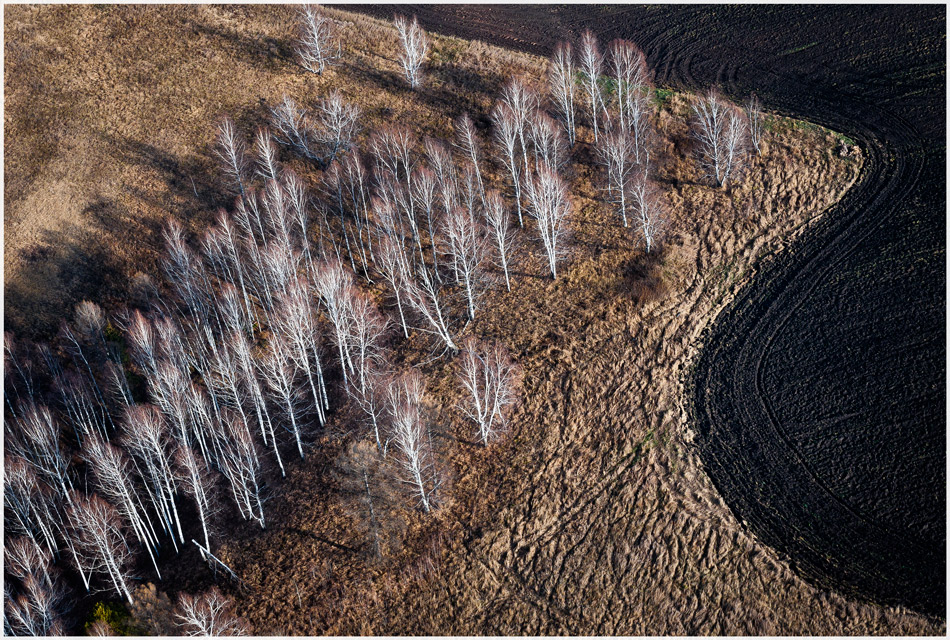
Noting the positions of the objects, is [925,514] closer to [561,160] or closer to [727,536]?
[727,536]

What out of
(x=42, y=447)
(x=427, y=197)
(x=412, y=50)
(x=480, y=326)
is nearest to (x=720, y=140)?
(x=427, y=197)

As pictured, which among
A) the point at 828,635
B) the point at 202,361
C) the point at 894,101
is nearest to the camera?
the point at 828,635

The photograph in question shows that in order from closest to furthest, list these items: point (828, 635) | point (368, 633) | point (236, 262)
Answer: point (828, 635) < point (368, 633) < point (236, 262)

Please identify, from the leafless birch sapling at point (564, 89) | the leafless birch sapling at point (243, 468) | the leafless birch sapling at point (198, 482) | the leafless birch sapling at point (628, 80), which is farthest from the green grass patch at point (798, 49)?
the leafless birch sapling at point (198, 482)

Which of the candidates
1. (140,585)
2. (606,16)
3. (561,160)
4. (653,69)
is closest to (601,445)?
(561,160)

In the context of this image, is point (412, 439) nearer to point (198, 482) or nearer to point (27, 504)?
point (198, 482)

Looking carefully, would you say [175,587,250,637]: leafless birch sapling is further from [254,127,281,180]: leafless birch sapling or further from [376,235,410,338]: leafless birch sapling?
[254,127,281,180]: leafless birch sapling

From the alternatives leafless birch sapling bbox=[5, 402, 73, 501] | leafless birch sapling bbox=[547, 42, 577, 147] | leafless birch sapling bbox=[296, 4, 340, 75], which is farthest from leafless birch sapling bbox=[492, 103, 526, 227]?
leafless birch sapling bbox=[5, 402, 73, 501]
